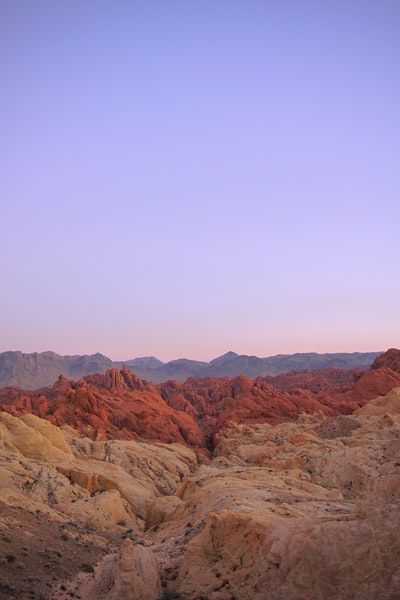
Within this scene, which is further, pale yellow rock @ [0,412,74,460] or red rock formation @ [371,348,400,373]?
red rock formation @ [371,348,400,373]

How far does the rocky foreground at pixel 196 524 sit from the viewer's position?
1110cm

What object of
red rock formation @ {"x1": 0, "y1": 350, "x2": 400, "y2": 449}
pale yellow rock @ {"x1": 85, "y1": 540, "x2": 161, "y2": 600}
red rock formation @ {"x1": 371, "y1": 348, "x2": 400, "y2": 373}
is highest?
red rock formation @ {"x1": 371, "y1": 348, "x2": 400, "y2": 373}

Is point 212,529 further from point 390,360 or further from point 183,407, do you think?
point 390,360

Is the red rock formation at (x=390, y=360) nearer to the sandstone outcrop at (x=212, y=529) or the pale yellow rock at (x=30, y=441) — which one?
the sandstone outcrop at (x=212, y=529)

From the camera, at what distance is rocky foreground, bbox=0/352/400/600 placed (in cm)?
1110

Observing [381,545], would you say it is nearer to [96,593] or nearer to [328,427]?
[96,593]

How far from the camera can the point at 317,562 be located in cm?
1096

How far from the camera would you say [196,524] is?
63.6 ft

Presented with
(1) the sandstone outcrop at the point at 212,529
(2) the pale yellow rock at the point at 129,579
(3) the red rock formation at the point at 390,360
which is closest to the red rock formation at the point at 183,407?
(3) the red rock formation at the point at 390,360

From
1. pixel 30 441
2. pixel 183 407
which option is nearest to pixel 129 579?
pixel 30 441

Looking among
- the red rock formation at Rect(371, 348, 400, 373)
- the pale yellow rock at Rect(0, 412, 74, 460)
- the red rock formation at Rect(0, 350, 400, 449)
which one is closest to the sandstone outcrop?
the pale yellow rock at Rect(0, 412, 74, 460)

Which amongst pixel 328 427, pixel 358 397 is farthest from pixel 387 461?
pixel 358 397

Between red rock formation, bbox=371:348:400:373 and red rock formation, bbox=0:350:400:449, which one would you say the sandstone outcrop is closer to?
red rock formation, bbox=0:350:400:449

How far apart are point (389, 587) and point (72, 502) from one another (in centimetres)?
2335
